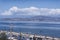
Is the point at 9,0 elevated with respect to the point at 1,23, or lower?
elevated

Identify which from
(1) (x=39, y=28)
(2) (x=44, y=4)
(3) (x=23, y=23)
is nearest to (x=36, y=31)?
(1) (x=39, y=28)

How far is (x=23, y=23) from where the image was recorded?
308cm

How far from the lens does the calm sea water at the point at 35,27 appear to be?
9.81 feet

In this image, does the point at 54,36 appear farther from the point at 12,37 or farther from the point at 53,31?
the point at 12,37

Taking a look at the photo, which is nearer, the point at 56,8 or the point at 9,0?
the point at 56,8

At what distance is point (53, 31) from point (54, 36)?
9cm

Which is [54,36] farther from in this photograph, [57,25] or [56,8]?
[56,8]

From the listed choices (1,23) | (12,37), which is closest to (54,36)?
(12,37)

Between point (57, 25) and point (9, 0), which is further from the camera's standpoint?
point (9, 0)

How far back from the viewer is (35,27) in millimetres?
3082

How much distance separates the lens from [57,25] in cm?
298

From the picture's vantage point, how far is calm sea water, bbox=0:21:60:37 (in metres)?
2.99

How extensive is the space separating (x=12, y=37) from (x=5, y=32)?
19cm

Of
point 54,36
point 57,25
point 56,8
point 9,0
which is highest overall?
point 9,0
